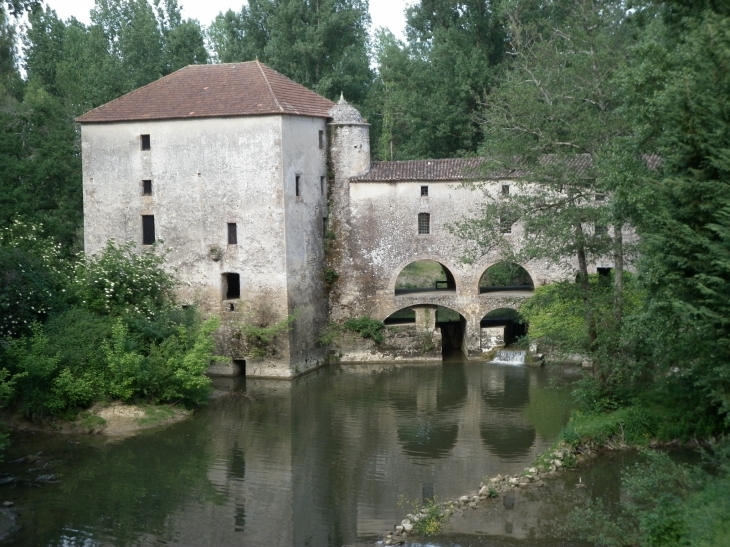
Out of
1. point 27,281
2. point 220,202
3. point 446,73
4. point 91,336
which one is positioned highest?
point 446,73

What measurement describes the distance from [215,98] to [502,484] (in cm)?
1683

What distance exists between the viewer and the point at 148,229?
31672mm

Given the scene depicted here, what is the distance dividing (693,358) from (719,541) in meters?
4.96

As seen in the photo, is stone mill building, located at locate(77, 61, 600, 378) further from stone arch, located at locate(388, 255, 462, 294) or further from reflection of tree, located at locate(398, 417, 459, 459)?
reflection of tree, located at locate(398, 417, 459, 459)

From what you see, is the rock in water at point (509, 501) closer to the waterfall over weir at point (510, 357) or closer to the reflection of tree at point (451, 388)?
the reflection of tree at point (451, 388)

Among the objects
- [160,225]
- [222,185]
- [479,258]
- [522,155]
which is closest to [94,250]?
[160,225]

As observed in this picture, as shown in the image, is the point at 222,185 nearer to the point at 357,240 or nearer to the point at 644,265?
the point at 357,240

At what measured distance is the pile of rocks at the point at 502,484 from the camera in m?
17.4

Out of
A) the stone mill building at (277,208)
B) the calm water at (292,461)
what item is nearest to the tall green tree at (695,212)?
the calm water at (292,461)

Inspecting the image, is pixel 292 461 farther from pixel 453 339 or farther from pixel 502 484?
pixel 453 339

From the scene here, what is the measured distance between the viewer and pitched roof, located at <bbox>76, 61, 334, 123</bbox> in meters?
30.4

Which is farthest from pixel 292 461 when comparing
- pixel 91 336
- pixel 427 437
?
pixel 91 336

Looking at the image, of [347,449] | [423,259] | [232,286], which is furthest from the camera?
[423,259]

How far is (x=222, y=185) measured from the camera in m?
30.7
